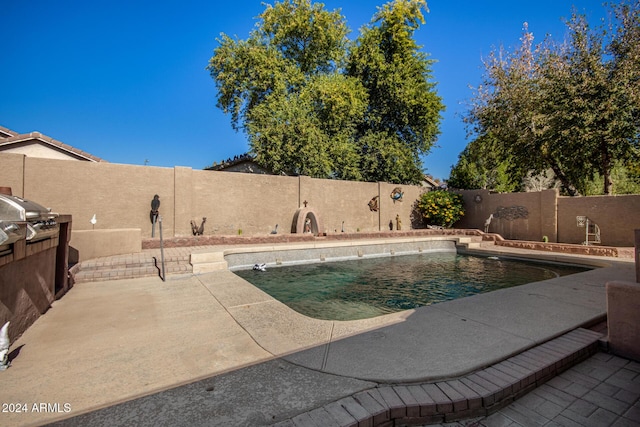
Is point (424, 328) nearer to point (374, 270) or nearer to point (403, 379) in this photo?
point (403, 379)

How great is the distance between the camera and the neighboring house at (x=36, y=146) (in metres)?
14.5

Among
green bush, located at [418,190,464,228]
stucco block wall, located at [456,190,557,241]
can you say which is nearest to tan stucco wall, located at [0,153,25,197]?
green bush, located at [418,190,464,228]

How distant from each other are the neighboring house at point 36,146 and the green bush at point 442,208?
1785 cm

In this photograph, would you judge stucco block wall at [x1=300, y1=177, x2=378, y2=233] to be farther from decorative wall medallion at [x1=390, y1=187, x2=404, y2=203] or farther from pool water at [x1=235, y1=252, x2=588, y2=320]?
pool water at [x1=235, y1=252, x2=588, y2=320]

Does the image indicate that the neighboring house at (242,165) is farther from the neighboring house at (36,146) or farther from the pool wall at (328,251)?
the pool wall at (328,251)

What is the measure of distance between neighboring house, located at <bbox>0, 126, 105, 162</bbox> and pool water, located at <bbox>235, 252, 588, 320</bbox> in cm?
1368

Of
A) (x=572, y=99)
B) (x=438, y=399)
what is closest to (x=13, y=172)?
(x=438, y=399)

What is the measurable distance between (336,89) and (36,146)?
15.7 m

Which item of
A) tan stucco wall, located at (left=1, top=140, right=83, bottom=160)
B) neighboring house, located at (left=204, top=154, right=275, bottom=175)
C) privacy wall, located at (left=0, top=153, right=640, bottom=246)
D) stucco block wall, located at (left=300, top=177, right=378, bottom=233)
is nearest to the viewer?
privacy wall, located at (left=0, top=153, right=640, bottom=246)

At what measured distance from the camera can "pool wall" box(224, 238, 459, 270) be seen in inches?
344

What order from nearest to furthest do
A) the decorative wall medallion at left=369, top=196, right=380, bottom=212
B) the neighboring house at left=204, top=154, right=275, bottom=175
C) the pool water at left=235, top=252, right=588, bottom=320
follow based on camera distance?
1. the pool water at left=235, top=252, right=588, bottom=320
2. the decorative wall medallion at left=369, top=196, right=380, bottom=212
3. the neighboring house at left=204, top=154, right=275, bottom=175

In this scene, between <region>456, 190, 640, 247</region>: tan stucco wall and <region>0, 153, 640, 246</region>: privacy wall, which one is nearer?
<region>0, 153, 640, 246</region>: privacy wall

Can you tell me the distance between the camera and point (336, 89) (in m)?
17.2

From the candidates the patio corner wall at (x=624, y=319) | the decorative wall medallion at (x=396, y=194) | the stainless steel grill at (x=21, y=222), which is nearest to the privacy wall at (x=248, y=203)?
the decorative wall medallion at (x=396, y=194)
